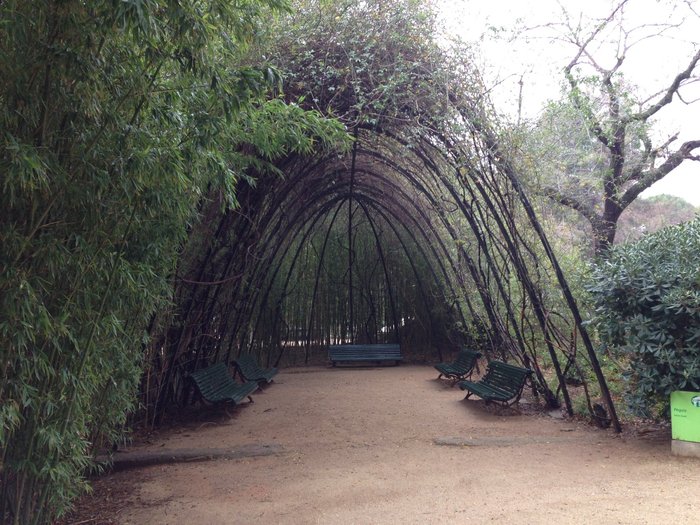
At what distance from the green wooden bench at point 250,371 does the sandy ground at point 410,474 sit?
1.04 m

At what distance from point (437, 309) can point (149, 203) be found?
8403 millimetres

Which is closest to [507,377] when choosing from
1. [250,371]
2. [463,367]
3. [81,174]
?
[463,367]

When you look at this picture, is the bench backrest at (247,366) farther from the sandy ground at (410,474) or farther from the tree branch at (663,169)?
the tree branch at (663,169)

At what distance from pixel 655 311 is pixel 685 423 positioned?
87cm

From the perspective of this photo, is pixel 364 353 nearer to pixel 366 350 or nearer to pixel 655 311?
pixel 366 350

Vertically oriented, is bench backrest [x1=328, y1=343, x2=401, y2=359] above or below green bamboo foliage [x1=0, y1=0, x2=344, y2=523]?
below

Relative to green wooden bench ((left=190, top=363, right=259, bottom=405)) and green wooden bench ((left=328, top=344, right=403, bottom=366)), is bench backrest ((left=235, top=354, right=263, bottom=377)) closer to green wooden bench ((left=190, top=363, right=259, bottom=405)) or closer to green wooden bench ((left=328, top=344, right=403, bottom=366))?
green wooden bench ((left=190, top=363, right=259, bottom=405))

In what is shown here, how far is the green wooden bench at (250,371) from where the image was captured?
25.0 ft

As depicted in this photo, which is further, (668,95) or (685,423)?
(668,95)

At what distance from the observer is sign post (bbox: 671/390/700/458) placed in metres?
4.22

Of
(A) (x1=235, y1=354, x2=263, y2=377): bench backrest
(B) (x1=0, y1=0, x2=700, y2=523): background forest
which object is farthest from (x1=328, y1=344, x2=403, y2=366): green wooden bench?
(A) (x1=235, y1=354, x2=263, y2=377): bench backrest

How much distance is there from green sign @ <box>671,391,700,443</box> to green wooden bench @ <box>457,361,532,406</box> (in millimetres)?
1737

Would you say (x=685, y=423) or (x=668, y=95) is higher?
(x=668, y=95)

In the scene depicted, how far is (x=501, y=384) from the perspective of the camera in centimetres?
645
